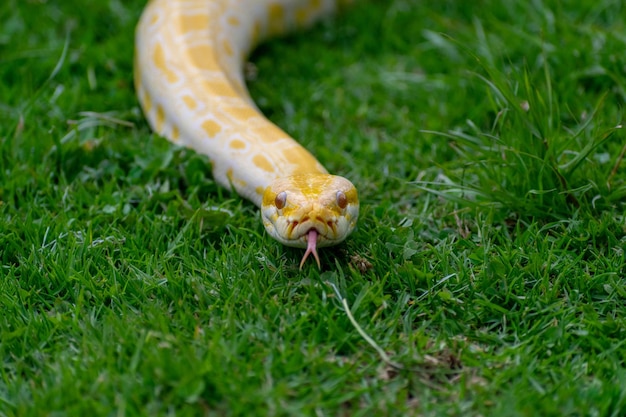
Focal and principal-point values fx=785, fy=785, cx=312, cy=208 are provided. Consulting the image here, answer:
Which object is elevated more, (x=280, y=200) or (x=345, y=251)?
(x=280, y=200)

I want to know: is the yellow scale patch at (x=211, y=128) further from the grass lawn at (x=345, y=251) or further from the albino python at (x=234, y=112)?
the grass lawn at (x=345, y=251)

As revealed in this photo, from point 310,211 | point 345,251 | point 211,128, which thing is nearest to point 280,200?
point 310,211

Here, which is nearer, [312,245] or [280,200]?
[312,245]

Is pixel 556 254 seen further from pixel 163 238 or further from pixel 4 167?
pixel 4 167

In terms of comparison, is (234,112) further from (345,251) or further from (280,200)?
(345,251)

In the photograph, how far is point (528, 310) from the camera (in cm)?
377

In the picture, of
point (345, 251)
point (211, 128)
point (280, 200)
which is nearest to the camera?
point (280, 200)

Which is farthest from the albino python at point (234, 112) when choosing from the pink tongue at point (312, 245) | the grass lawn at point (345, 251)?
the grass lawn at point (345, 251)

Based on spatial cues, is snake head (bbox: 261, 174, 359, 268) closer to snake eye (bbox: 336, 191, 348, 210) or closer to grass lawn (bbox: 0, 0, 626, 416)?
snake eye (bbox: 336, 191, 348, 210)

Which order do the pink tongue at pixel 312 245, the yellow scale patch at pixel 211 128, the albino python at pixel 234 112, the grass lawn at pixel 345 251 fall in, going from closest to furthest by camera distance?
the grass lawn at pixel 345 251
the pink tongue at pixel 312 245
the albino python at pixel 234 112
the yellow scale patch at pixel 211 128

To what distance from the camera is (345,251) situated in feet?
13.7

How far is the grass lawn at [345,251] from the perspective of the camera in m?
3.28

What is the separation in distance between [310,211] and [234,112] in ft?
4.98

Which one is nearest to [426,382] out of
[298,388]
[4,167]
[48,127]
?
[298,388]
